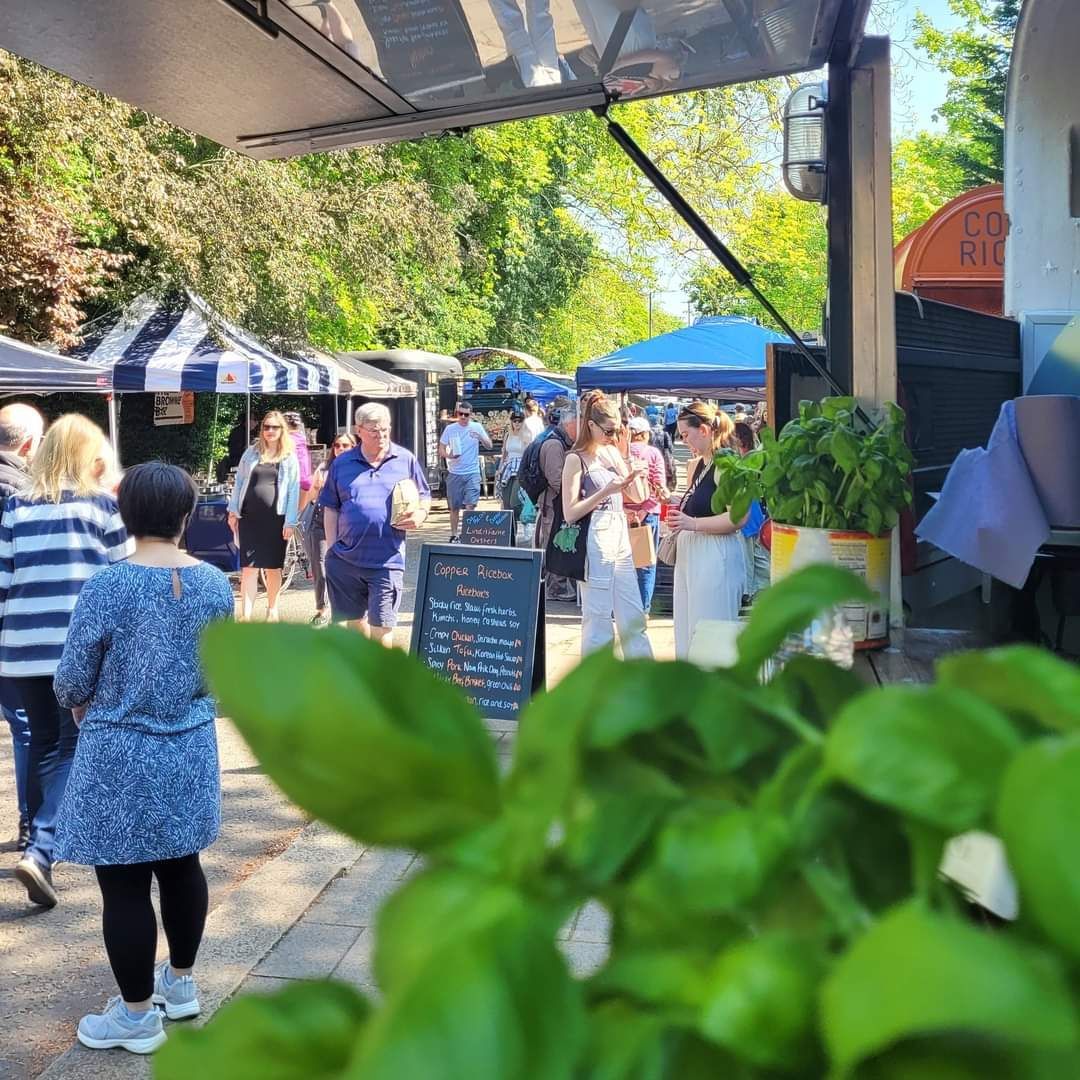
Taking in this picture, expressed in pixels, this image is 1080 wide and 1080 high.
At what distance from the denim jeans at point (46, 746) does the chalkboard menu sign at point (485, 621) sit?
215cm

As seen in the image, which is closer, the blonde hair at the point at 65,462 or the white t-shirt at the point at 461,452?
the blonde hair at the point at 65,462

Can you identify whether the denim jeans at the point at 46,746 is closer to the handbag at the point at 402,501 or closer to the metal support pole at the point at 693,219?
the handbag at the point at 402,501

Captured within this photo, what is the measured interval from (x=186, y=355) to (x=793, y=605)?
16067mm

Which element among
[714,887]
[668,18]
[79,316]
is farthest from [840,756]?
[79,316]

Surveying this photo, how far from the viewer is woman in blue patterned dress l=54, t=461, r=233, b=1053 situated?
143 inches

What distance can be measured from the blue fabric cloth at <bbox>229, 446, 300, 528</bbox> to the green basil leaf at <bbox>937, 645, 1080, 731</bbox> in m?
10.1

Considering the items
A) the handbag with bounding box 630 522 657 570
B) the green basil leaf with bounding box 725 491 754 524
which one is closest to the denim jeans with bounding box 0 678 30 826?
the green basil leaf with bounding box 725 491 754 524

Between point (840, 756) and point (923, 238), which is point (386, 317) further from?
point (840, 756)

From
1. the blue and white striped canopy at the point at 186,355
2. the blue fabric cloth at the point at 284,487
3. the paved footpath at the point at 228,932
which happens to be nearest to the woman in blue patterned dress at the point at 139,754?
the paved footpath at the point at 228,932

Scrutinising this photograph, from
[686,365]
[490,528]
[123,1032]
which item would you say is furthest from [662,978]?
[686,365]

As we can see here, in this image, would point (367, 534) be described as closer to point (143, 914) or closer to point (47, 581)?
point (47, 581)

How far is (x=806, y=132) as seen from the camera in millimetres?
4012

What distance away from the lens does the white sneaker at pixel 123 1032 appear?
3812 millimetres

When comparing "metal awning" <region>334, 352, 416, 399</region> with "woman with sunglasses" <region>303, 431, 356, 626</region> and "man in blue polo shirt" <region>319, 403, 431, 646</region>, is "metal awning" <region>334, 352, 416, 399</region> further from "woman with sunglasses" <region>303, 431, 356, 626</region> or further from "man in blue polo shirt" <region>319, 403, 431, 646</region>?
"man in blue polo shirt" <region>319, 403, 431, 646</region>
